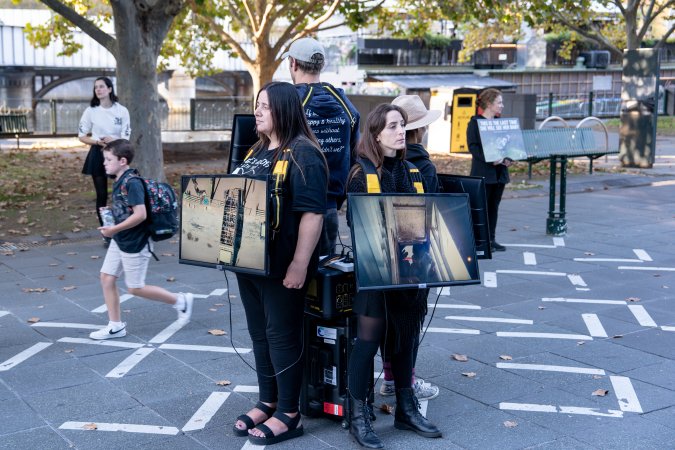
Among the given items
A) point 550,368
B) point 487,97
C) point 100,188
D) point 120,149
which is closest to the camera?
point 550,368

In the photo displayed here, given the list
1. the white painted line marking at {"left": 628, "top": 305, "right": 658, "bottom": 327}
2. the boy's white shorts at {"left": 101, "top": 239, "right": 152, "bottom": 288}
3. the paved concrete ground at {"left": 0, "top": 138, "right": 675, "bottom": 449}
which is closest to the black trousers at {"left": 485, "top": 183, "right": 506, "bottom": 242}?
the paved concrete ground at {"left": 0, "top": 138, "right": 675, "bottom": 449}

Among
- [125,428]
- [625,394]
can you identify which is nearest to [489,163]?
[625,394]

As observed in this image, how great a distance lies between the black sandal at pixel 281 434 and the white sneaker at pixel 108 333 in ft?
7.56

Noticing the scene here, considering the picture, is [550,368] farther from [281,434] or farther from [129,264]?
[129,264]

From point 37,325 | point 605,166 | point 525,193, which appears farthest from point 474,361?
point 605,166

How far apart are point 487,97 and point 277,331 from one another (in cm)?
578

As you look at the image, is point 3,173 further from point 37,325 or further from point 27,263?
point 37,325

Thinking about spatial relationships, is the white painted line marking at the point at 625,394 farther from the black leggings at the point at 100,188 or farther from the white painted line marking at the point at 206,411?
the black leggings at the point at 100,188

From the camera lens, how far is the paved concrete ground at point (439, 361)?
4844mm

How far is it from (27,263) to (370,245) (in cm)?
606

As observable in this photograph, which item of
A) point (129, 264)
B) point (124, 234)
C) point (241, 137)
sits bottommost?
point (129, 264)

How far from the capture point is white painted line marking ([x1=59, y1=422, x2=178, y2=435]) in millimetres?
4848

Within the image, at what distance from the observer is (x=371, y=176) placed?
4.61 metres

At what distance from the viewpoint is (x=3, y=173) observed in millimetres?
16125
